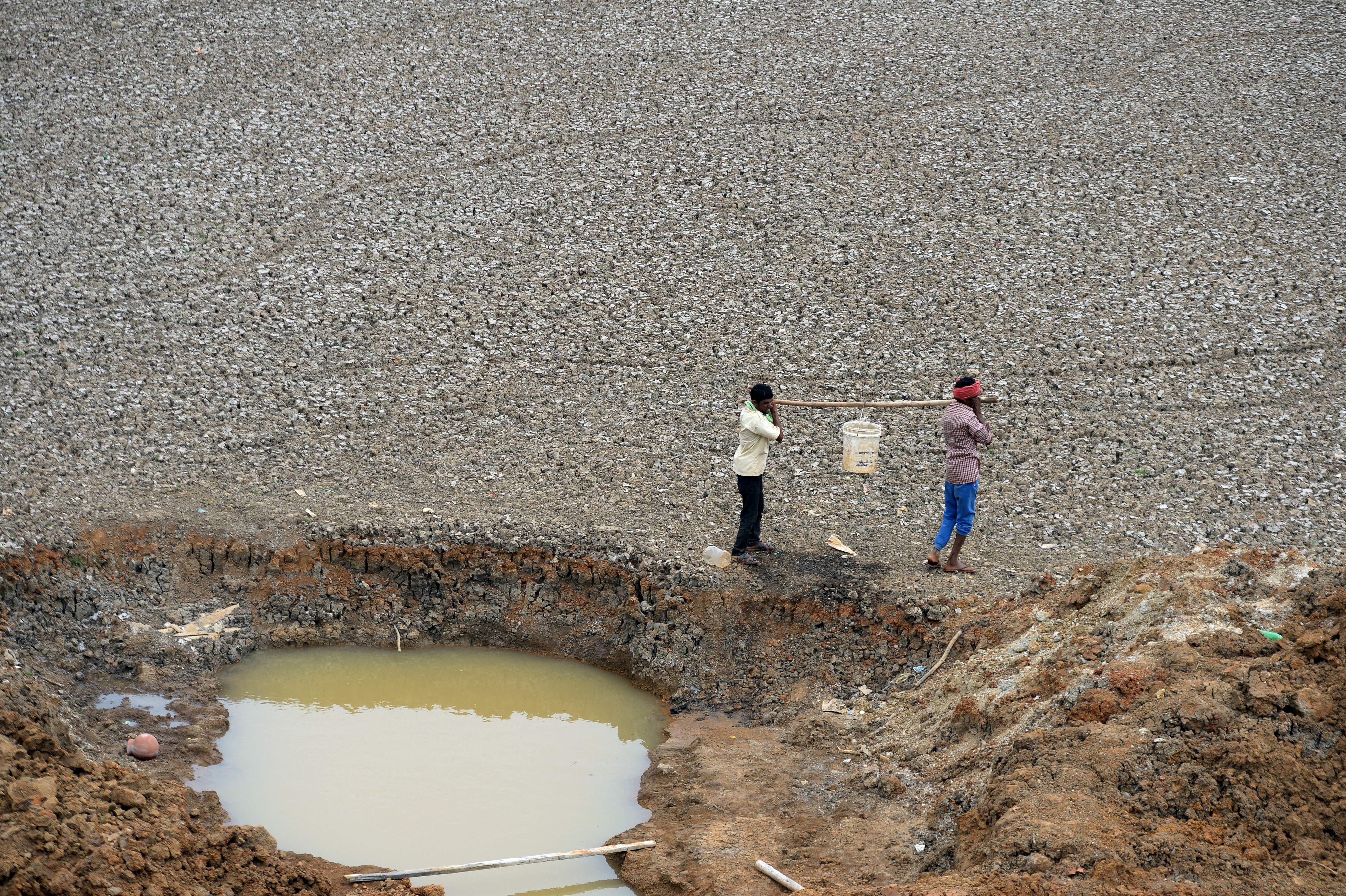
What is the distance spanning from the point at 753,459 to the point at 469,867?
11.9 feet

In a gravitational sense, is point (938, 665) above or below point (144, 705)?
above

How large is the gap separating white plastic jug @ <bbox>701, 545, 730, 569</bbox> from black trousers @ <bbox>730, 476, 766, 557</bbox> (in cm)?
12

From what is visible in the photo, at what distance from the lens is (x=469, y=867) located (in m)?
5.61

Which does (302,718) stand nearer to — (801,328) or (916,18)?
(801,328)

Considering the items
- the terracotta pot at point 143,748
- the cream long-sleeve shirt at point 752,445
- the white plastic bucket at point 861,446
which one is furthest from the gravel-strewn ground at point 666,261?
the terracotta pot at point 143,748

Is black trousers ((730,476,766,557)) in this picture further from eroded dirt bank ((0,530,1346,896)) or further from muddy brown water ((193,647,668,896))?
muddy brown water ((193,647,668,896))

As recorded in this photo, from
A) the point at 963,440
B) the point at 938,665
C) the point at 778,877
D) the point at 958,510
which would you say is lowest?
the point at 778,877

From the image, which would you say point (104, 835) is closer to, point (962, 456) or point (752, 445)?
point (752, 445)

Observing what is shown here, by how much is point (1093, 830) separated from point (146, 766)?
18.6ft

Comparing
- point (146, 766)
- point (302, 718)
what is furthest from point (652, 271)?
point (146, 766)

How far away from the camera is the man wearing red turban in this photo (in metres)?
7.62

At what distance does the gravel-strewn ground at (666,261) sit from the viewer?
9.35 m

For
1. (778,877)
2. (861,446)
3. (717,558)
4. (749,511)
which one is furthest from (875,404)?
(778,877)

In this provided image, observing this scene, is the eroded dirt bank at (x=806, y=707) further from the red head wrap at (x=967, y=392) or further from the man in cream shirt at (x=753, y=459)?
the red head wrap at (x=967, y=392)
